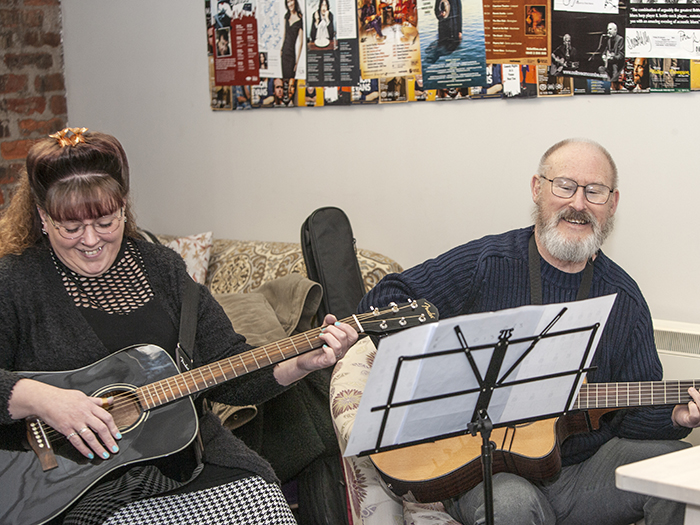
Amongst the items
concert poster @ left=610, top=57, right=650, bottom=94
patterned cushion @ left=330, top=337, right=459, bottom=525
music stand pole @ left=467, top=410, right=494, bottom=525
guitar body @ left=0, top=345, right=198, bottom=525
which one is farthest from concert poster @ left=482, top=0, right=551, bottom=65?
guitar body @ left=0, top=345, right=198, bottom=525

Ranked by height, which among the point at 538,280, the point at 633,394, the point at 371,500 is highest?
the point at 538,280

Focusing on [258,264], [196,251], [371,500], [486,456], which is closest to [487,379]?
[486,456]

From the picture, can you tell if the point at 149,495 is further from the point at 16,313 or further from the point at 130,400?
the point at 16,313

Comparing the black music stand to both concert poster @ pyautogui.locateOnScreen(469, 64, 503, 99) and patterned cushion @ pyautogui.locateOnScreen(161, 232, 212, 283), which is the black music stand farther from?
patterned cushion @ pyautogui.locateOnScreen(161, 232, 212, 283)

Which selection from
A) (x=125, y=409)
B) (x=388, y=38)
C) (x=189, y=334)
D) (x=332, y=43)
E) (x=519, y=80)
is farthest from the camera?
(x=332, y=43)

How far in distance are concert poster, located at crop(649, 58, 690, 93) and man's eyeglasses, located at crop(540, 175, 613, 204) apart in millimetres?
470

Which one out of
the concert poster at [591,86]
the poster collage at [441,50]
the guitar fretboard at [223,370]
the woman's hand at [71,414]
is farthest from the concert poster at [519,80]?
the woman's hand at [71,414]

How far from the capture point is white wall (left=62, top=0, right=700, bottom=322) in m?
2.18

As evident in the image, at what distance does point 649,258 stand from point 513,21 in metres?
0.87

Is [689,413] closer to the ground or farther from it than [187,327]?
closer to the ground

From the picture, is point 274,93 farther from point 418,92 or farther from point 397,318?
point 397,318

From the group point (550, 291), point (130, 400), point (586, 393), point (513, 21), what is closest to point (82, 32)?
point (513, 21)

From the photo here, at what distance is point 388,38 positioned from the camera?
2.57 metres

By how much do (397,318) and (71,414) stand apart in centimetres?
74
